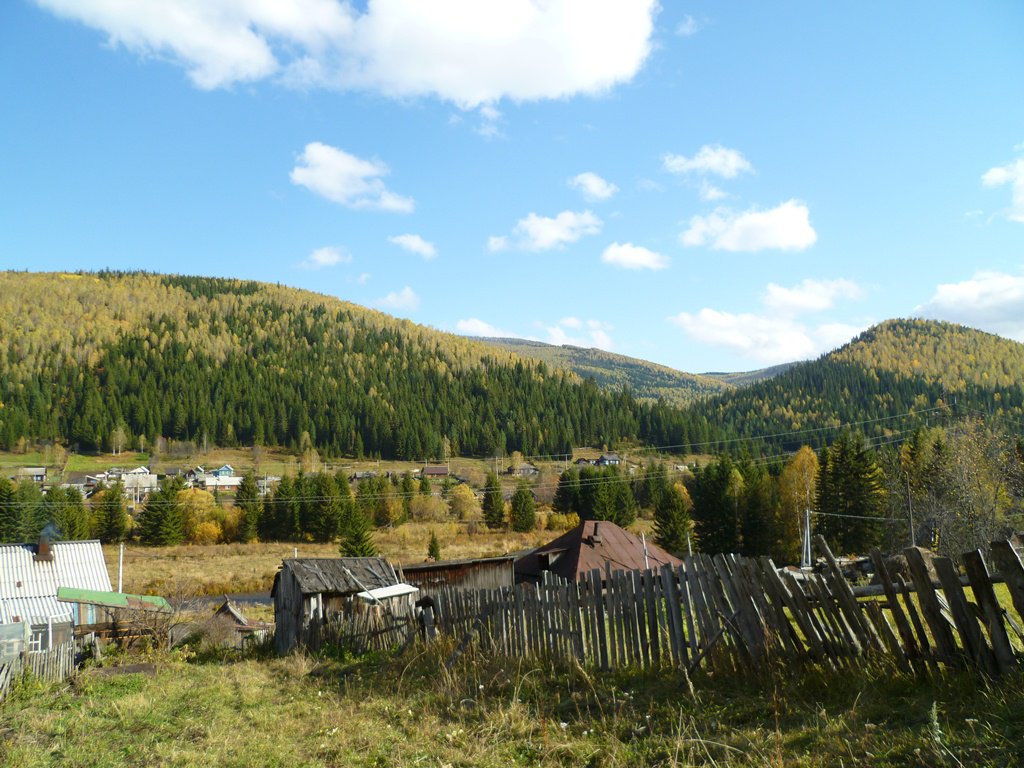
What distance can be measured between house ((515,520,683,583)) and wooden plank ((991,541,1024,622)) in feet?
85.8

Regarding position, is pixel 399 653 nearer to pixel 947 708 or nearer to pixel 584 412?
pixel 947 708

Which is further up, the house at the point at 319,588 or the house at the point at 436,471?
the house at the point at 436,471

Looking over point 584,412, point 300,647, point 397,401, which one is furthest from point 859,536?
point 397,401

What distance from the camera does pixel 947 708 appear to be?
17.3 ft

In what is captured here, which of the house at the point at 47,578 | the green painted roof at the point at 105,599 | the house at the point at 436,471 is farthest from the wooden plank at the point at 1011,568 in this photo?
the house at the point at 436,471

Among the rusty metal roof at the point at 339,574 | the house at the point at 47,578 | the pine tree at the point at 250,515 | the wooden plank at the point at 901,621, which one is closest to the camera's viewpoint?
the wooden plank at the point at 901,621

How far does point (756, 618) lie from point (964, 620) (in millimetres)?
2019

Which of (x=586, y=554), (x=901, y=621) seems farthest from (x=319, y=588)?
(x=901, y=621)

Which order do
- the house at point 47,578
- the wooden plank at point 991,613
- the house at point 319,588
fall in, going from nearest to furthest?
the wooden plank at point 991,613 → the house at point 319,588 → the house at point 47,578

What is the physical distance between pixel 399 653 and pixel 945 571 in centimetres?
954

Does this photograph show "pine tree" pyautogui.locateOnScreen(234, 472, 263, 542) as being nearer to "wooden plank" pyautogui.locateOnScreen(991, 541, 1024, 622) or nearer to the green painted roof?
the green painted roof

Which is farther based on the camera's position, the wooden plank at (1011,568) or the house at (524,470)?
the house at (524,470)

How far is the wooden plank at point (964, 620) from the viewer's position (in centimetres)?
553

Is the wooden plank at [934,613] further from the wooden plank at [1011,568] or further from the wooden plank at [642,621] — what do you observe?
the wooden plank at [642,621]
